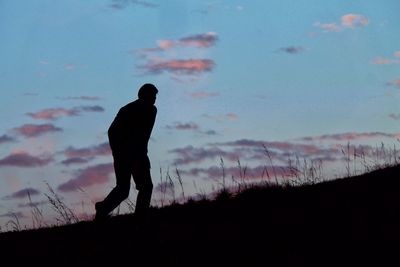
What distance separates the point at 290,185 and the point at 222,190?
4.29ft

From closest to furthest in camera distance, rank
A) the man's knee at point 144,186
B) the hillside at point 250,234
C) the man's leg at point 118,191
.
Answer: the hillside at point 250,234 → the man's leg at point 118,191 → the man's knee at point 144,186

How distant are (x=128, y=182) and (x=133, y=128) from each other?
0.86 meters

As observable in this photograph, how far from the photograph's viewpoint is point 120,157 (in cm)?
1002

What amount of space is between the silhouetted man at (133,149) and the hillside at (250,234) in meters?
0.42

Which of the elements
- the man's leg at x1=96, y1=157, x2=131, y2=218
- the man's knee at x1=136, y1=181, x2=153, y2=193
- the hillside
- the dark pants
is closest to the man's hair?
the dark pants

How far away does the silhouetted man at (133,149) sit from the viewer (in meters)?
9.93

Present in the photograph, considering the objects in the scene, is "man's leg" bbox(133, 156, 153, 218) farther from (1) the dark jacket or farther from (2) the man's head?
(2) the man's head

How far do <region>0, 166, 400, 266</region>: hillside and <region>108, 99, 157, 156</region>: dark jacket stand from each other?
1181mm

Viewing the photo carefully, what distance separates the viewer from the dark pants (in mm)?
9906

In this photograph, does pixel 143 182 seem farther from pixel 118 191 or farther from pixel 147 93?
pixel 147 93

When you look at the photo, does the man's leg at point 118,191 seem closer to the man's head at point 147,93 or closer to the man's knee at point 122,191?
the man's knee at point 122,191

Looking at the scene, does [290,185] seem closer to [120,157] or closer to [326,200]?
[326,200]

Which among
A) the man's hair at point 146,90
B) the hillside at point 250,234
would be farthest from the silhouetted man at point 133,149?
the hillside at point 250,234

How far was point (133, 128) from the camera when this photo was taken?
10.0 m
